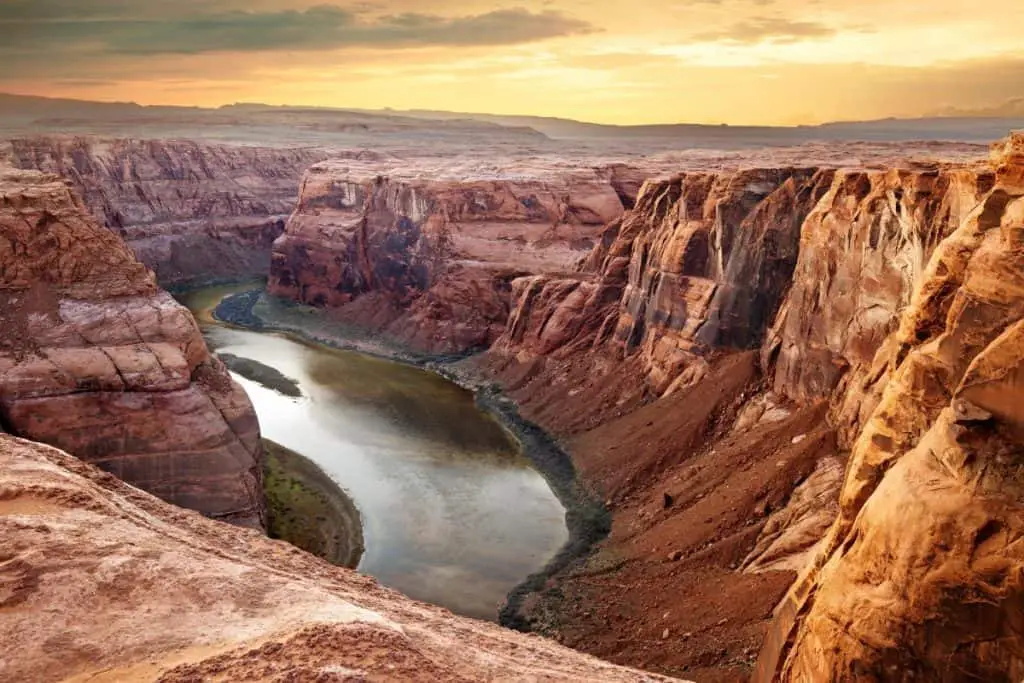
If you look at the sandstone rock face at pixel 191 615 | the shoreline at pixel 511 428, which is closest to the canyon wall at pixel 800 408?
the shoreline at pixel 511 428

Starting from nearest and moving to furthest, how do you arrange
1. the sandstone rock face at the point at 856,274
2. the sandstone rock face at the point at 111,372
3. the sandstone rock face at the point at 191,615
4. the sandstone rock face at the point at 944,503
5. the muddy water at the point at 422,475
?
the sandstone rock face at the point at 191,615, the sandstone rock face at the point at 944,503, the sandstone rock face at the point at 856,274, the sandstone rock face at the point at 111,372, the muddy water at the point at 422,475

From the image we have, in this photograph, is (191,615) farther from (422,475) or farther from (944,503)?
(422,475)

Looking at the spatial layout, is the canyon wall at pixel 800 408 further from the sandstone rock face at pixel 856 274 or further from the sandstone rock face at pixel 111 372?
the sandstone rock face at pixel 111 372

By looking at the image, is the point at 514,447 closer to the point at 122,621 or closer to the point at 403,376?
the point at 403,376

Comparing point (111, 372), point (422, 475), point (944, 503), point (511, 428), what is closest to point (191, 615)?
point (944, 503)

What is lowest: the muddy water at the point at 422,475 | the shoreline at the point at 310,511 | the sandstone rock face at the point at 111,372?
the muddy water at the point at 422,475

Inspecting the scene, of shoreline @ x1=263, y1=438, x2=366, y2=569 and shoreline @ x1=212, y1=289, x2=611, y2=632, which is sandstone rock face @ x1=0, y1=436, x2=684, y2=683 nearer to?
shoreline @ x1=212, y1=289, x2=611, y2=632
